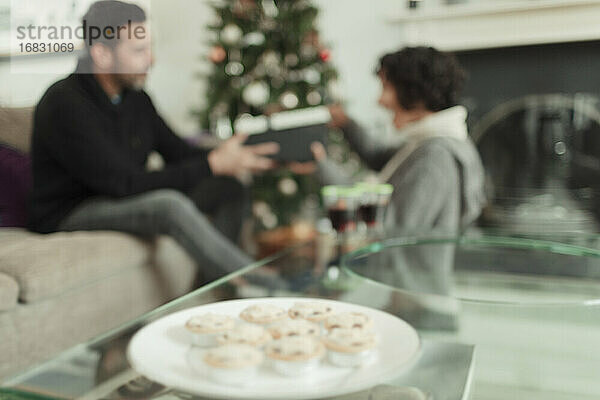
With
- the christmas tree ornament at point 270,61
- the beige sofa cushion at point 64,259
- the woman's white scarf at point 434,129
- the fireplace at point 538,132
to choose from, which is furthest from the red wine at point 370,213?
the fireplace at point 538,132

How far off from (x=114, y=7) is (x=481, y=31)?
1.79 m

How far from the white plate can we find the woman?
0.82m

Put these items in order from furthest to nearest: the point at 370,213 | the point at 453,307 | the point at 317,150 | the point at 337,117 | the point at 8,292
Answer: the point at 337,117 → the point at 317,150 → the point at 370,213 → the point at 8,292 → the point at 453,307

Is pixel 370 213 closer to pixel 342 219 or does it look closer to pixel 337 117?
pixel 342 219

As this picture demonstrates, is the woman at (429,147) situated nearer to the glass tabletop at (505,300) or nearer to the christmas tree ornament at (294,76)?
the glass tabletop at (505,300)

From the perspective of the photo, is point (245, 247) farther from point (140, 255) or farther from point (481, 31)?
point (481, 31)

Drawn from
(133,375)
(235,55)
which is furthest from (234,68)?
(133,375)

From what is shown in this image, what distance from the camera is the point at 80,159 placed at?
5.28 feet

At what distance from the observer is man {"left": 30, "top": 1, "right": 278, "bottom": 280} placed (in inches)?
63.6

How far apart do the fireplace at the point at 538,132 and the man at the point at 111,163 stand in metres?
1.49

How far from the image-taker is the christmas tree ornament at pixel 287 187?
257 cm

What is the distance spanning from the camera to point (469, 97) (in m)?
2.89

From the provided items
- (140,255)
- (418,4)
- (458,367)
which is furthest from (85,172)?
(418,4)

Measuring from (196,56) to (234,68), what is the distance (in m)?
0.99
